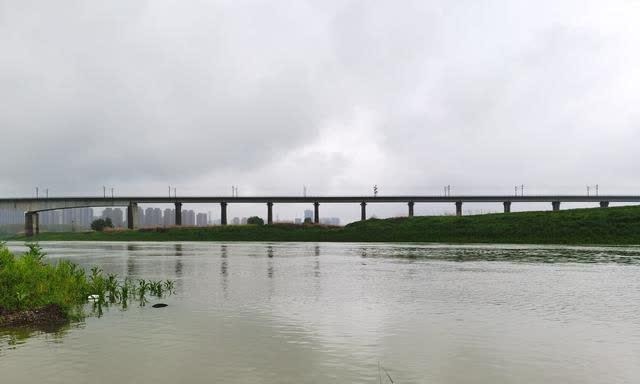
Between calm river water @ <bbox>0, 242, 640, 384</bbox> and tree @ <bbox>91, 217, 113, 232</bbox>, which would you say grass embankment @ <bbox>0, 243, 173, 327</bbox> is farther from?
tree @ <bbox>91, 217, 113, 232</bbox>

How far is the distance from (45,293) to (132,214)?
457ft

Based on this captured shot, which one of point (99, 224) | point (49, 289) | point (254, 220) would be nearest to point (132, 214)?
point (99, 224)

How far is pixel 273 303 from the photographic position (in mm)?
19875

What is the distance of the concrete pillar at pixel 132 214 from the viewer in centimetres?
14788

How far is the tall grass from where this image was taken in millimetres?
17203

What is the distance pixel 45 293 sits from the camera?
18250 millimetres

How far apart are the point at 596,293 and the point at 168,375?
62.8 ft

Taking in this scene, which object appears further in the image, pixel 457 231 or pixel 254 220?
pixel 254 220

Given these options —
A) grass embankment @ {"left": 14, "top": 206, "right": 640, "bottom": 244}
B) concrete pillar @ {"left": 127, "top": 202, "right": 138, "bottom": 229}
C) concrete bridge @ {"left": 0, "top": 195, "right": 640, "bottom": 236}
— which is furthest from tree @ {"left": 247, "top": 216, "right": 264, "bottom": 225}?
grass embankment @ {"left": 14, "top": 206, "right": 640, "bottom": 244}

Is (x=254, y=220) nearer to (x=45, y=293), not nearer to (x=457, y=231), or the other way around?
(x=457, y=231)

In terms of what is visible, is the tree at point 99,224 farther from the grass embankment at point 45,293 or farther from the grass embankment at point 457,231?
the grass embankment at point 45,293

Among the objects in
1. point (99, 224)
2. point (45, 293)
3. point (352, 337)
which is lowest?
point (352, 337)

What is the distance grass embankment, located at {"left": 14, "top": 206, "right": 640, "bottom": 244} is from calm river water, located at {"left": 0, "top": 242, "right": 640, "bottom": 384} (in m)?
51.3

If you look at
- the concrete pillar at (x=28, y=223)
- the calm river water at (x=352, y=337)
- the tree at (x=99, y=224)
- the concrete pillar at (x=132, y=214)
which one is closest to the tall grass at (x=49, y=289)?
the calm river water at (x=352, y=337)
